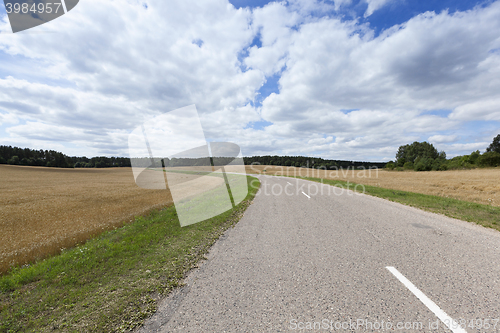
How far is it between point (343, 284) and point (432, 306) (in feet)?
3.95

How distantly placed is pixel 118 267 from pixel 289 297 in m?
4.19

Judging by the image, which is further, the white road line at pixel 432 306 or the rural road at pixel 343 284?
the rural road at pixel 343 284

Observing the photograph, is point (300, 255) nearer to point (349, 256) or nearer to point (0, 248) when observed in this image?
point (349, 256)

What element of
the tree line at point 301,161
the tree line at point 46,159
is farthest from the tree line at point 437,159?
the tree line at point 46,159

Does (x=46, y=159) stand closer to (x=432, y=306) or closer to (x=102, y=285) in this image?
(x=102, y=285)

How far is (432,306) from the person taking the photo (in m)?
3.02

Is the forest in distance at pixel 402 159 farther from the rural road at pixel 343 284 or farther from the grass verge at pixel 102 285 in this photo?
the rural road at pixel 343 284

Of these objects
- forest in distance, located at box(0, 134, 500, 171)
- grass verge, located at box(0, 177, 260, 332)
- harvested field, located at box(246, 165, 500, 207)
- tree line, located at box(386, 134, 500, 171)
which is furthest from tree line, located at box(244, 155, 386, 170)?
grass verge, located at box(0, 177, 260, 332)

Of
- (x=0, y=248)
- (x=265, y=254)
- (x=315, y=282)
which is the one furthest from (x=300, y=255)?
(x=0, y=248)

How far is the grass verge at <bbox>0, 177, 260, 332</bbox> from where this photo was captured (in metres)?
3.20

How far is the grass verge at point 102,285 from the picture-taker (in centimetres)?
320

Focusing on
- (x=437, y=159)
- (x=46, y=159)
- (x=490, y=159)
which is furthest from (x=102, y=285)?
(x=46, y=159)

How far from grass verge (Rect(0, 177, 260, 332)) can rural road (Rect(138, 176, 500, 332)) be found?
18.4 inches

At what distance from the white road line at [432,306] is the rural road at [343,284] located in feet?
0.04
